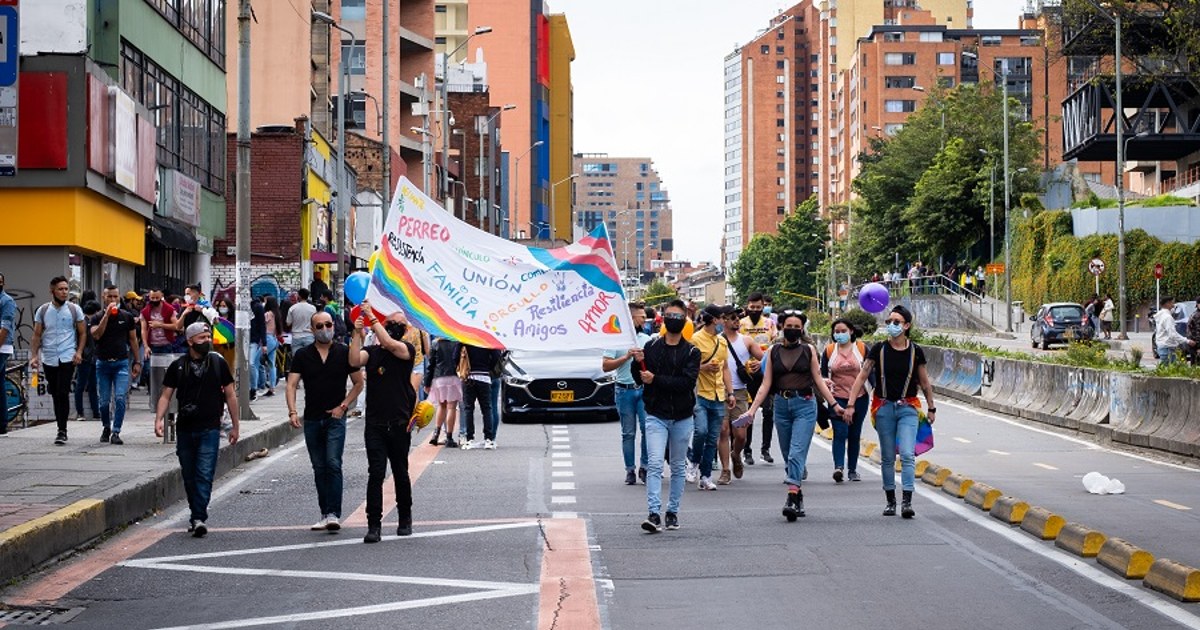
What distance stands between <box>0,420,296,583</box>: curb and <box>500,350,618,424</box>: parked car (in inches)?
418

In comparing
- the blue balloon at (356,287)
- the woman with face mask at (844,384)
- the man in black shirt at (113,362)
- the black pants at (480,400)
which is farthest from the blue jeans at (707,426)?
the blue balloon at (356,287)

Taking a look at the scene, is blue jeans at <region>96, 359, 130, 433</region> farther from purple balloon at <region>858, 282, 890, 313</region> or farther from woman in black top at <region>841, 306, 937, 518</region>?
woman in black top at <region>841, 306, 937, 518</region>

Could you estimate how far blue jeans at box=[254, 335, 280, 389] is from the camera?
1239 inches

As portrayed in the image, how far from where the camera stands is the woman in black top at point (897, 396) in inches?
584

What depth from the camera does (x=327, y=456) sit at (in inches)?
553

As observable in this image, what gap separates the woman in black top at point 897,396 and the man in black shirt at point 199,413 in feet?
17.9

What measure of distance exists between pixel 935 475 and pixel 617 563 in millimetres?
6503

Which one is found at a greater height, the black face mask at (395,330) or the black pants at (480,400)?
the black face mask at (395,330)

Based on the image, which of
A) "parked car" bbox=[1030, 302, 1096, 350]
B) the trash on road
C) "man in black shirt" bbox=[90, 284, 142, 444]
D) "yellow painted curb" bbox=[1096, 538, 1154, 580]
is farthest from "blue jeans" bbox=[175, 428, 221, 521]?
"parked car" bbox=[1030, 302, 1096, 350]

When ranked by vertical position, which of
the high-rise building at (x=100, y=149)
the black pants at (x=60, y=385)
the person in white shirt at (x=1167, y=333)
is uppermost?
the high-rise building at (x=100, y=149)

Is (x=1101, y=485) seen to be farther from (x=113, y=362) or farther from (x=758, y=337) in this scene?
(x=113, y=362)

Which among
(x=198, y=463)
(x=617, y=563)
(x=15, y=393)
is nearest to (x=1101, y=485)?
(x=617, y=563)

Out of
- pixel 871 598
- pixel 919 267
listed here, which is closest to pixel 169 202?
pixel 871 598

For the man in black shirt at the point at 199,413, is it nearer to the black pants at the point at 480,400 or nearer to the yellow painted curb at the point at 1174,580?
the yellow painted curb at the point at 1174,580
